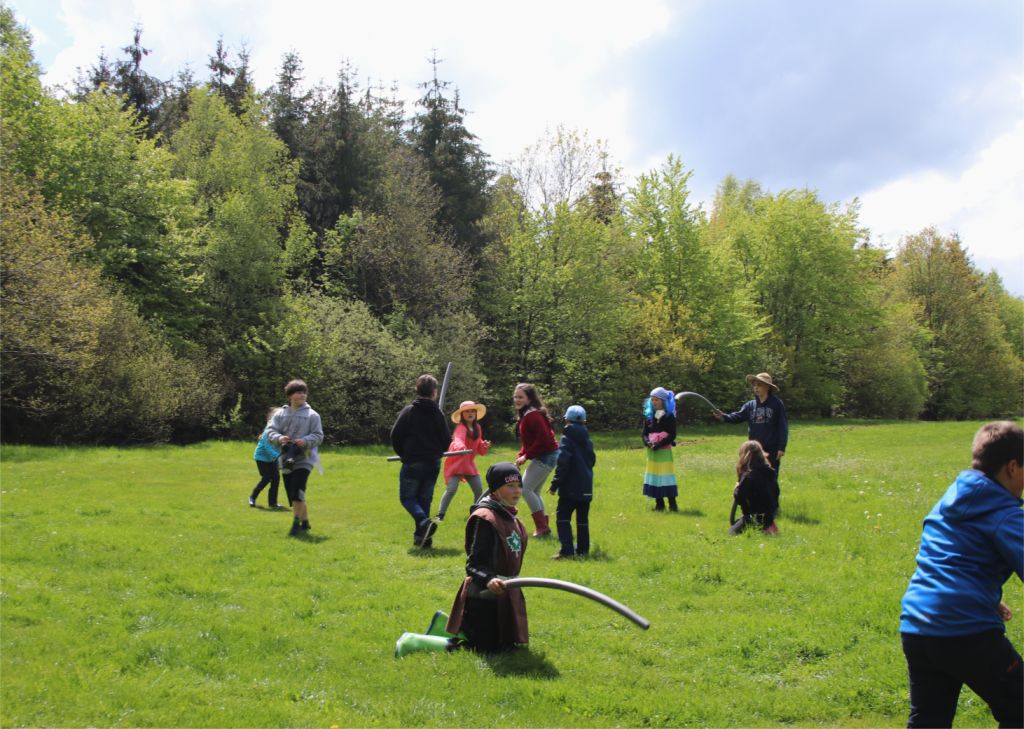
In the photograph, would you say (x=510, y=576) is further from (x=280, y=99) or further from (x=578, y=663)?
(x=280, y=99)

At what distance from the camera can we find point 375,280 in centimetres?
3806

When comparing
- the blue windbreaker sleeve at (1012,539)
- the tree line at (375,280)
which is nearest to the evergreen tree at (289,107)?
the tree line at (375,280)

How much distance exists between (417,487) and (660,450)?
189 inches

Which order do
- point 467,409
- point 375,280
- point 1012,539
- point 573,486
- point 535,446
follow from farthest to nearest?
point 375,280
point 467,409
point 535,446
point 573,486
point 1012,539

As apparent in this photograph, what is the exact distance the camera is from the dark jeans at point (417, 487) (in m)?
11.3

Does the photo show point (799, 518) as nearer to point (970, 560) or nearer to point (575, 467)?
point (575, 467)

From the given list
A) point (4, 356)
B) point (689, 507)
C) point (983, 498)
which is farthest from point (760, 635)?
point (4, 356)

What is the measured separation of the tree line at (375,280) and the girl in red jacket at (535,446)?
15.4 metres

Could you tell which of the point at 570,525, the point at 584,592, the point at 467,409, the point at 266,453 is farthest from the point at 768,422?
the point at 266,453

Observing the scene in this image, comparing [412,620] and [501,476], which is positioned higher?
[501,476]

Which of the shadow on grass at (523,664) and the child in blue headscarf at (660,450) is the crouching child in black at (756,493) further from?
the shadow on grass at (523,664)

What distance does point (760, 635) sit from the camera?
722cm

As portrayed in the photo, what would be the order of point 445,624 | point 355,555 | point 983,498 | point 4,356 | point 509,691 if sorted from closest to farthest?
point 983,498 < point 509,691 < point 445,624 < point 355,555 < point 4,356

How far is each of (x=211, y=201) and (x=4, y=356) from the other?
1421cm
